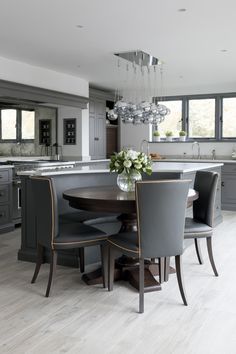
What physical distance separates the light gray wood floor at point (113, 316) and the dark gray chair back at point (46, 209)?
0.47 m

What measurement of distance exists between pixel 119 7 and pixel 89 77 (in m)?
3.70

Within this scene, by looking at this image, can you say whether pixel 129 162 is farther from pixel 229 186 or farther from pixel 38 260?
pixel 229 186

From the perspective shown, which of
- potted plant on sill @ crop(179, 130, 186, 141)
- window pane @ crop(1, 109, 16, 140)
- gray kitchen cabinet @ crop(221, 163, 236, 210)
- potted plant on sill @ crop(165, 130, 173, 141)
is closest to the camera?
window pane @ crop(1, 109, 16, 140)

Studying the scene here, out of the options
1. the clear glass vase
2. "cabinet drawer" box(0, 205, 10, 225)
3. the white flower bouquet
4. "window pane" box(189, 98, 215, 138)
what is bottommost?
"cabinet drawer" box(0, 205, 10, 225)

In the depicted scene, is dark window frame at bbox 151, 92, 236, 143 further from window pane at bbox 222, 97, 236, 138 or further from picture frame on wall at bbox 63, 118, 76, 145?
picture frame on wall at bbox 63, 118, 76, 145

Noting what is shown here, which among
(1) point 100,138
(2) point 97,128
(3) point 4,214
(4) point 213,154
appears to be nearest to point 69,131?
(2) point 97,128

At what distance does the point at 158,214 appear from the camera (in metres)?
2.98

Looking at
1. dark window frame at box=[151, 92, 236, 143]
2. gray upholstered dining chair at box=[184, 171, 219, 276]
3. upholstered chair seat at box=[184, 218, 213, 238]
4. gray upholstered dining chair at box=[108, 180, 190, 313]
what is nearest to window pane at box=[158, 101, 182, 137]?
dark window frame at box=[151, 92, 236, 143]

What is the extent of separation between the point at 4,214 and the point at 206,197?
298 centimetres

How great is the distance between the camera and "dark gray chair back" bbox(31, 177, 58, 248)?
3254 millimetres

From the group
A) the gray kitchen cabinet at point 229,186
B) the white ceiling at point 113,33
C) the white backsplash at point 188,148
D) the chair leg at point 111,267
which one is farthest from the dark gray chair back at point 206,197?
the white backsplash at point 188,148

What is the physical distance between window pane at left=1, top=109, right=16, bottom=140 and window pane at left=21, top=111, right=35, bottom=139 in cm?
22

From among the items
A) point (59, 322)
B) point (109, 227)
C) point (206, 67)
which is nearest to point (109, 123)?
point (206, 67)

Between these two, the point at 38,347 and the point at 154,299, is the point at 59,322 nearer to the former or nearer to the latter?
the point at 38,347
